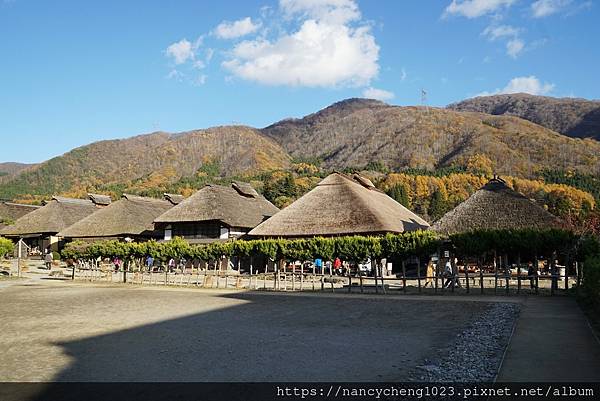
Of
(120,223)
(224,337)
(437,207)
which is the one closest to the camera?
(224,337)

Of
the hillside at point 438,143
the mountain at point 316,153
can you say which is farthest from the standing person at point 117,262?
the hillside at point 438,143

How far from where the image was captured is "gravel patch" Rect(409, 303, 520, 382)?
7738 millimetres

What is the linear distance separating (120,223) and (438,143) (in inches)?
4649

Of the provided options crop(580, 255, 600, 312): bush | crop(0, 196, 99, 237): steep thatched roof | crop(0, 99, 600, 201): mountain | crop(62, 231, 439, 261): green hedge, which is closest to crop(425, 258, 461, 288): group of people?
crop(62, 231, 439, 261): green hedge

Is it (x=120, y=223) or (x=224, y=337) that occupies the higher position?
(x=120, y=223)

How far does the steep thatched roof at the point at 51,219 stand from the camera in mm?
50906

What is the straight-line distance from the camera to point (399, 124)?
578ft

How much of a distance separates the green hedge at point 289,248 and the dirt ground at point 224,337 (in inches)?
217

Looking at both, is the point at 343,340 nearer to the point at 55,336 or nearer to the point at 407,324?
the point at 407,324

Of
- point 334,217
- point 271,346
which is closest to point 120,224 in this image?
point 334,217

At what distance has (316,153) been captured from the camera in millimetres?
173875

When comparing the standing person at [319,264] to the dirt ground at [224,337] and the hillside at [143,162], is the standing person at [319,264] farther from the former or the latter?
the hillside at [143,162]

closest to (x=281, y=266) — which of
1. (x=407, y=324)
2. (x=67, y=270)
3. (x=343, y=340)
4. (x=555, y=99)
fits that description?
(x=67, y=270)

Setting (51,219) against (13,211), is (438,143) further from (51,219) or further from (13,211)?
(51,219)
